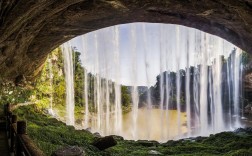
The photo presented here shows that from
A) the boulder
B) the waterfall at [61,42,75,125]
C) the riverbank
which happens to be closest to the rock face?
the riverbank

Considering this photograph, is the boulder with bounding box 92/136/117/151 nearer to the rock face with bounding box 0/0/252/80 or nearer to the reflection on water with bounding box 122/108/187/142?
the rock face with bounding box 0/0/252/80

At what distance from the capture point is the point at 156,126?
34.6 m

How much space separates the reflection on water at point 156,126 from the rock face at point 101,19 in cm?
1376

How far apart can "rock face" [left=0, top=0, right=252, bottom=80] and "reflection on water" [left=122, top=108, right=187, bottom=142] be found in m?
13.8

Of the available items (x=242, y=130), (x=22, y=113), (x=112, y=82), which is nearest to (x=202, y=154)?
(x=242, y=130)

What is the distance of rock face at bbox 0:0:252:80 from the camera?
9961 mm

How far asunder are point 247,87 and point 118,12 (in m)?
28.7

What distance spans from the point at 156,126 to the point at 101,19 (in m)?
23.5

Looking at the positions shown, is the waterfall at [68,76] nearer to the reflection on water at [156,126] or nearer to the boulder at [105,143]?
the reflection on water at [156,126]

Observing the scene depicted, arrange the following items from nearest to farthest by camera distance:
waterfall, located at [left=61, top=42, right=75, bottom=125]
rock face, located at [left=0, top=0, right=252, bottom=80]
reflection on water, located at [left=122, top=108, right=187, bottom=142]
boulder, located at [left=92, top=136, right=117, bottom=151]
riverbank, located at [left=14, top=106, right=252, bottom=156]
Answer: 1. rock face, located at [left=0, top=0, right=252, bottom=80]
2. riverbank, located at [left=14, top=106, right=252, bottom=156]
3. boulder, located at [left=92, top=136, right=117, bottom=151]
4. reflection on water, located at [left=122, top=108, right=187, bottom=142]
5. waterfall, located at [left=61, top=42, right=75, bottom=125]

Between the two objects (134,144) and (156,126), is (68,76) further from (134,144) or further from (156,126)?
(134,144)

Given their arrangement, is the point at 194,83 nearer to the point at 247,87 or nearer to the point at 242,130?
the point at 247,87

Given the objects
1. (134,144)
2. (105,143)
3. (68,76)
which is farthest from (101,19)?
(68,76)

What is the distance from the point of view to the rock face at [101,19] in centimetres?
996
